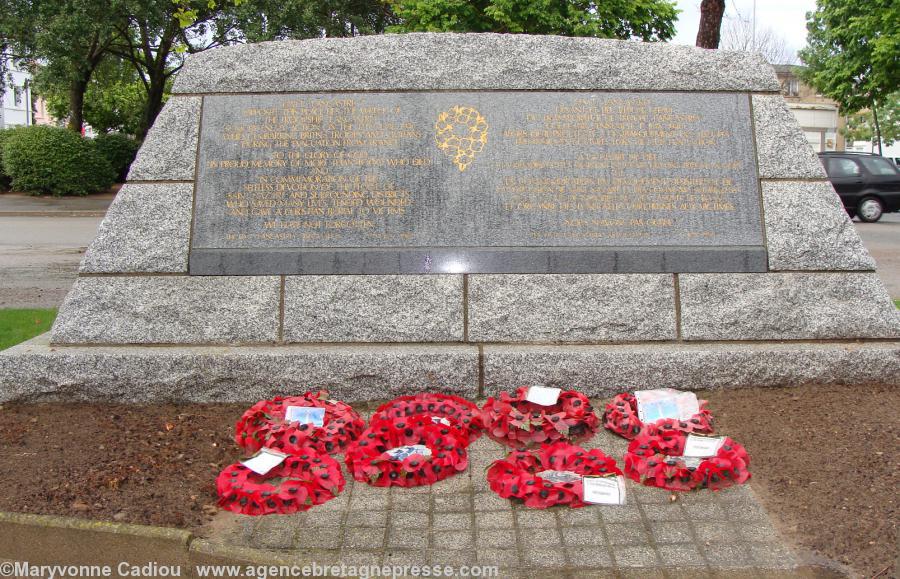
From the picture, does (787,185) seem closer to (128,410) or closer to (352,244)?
(352,244)

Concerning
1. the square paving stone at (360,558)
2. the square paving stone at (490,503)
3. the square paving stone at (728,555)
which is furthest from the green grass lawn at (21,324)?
the square paving stone at (728,555)

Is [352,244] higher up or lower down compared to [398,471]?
higher up

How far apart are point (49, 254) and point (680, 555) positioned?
11.3m

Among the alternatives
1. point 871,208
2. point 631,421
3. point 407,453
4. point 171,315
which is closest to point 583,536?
point 407,453

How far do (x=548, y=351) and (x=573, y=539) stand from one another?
1.66 meters

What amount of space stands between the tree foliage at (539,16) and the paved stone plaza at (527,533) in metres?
16.3

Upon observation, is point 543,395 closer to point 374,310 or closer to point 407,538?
point 374,310

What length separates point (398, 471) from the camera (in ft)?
12.2

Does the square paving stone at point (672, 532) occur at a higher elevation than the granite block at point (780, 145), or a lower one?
lower

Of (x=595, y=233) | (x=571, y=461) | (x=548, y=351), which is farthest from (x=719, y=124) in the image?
(x=571, y=461)

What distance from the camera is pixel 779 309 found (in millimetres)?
4895

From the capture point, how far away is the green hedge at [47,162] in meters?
21.8

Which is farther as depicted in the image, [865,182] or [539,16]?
[539,16]

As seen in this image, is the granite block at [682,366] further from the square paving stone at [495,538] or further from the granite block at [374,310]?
the square paving stone at [495,538]
